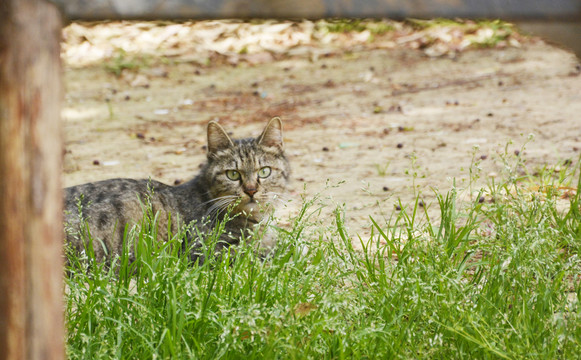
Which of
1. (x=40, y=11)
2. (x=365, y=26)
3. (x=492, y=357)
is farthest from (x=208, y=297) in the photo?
(x=365, y=26)

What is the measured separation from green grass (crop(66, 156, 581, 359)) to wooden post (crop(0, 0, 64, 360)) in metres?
0.69

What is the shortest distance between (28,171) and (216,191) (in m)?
2.83

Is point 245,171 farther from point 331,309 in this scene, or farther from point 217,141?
point 331,309

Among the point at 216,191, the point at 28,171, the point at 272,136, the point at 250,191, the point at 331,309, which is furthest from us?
the point at 272,136

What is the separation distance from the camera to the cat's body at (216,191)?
4258 mm

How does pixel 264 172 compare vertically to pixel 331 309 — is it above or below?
above

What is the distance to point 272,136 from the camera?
467 cm

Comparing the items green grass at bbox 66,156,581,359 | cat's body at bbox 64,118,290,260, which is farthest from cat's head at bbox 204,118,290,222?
green grass at bbox 66,156,581,359

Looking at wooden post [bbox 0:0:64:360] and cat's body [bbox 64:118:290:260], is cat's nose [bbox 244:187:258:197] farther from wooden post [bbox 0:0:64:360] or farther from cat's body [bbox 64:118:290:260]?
wooden post [bbox 0:0:64:360]

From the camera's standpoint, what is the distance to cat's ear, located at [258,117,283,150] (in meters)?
4.61

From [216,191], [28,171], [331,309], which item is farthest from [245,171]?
[28,171]

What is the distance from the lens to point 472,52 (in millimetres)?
10094

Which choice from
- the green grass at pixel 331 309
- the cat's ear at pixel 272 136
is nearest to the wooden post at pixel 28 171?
the green grass at pixel 331 309

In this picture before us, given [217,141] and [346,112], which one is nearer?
[217,141]
